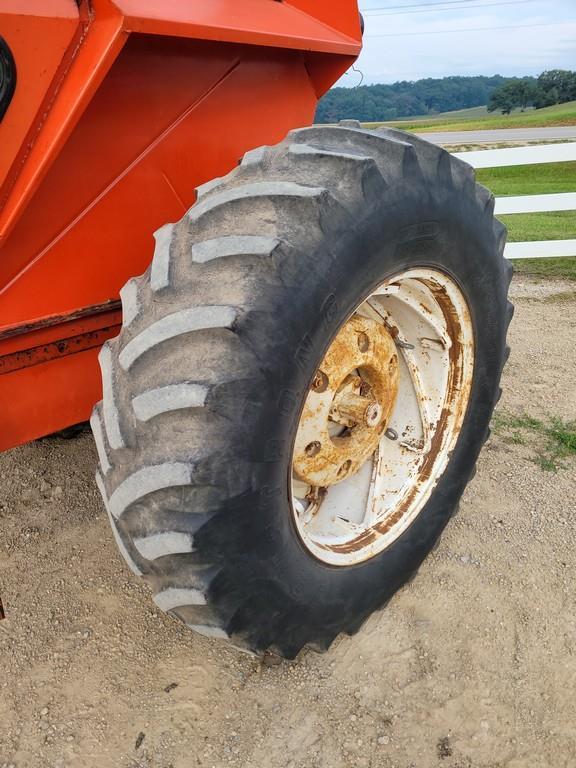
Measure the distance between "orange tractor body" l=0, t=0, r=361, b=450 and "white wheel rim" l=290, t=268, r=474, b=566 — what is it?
0.61m

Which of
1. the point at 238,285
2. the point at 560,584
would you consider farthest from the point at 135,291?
the point at 560,584

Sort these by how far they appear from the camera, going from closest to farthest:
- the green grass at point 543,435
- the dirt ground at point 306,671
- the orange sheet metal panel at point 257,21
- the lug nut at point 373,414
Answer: the orange sheet metal panel at point 257,21 → the dirt ground at point 306,671 → the lug nut at point 373,414 → the green grass at point 543,435

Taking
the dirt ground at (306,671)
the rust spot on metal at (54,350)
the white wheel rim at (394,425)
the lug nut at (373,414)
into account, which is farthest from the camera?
the lug nut at (373,414)

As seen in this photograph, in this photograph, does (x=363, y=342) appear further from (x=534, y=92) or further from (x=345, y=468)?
(x=534, y=92)

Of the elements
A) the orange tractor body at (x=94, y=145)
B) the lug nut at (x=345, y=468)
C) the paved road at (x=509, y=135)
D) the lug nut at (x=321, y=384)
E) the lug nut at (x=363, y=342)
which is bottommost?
the paved road at (x=509, y=135)

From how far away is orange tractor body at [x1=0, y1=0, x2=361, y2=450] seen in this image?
4.48 ft

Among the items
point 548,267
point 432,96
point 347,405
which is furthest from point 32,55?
point 432,96

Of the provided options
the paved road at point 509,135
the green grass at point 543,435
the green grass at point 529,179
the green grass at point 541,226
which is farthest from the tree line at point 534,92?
the green grass at point 543,435

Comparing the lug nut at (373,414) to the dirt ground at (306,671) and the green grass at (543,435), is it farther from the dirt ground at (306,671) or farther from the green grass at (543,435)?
the green grass at (543,435)

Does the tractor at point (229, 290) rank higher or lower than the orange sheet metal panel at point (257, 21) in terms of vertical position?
lower

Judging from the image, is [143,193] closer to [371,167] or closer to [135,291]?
[135,291]

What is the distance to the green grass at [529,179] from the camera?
10673 millimetres

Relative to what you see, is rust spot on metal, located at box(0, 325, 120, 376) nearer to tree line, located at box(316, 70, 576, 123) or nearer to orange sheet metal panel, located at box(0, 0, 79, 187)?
orange sheet metal panel, located at box(0, 0, 79, 187)

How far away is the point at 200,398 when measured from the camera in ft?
4.31
